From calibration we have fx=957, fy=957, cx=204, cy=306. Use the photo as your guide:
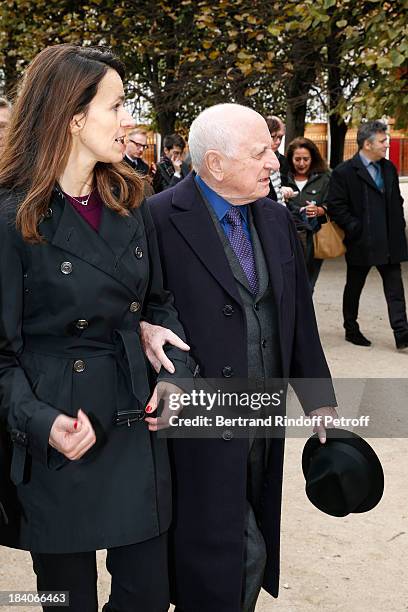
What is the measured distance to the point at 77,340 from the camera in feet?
8.35

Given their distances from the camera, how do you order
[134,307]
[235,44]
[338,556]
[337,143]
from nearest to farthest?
[134,307], [338,556], [235,44], [337,143]

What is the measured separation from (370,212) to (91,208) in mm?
6333

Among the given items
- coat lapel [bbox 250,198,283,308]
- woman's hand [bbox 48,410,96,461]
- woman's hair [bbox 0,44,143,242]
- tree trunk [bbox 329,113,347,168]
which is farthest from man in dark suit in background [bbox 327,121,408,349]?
tree trunk [bbox 329,113,347,168]

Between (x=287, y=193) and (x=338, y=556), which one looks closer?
(x=338, y=556)

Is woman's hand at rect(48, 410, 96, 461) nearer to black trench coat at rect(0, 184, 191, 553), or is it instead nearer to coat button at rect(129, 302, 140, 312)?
black trench coat at rect(0, 184, 191, 553)

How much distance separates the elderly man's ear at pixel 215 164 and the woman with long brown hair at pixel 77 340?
1.62 feet

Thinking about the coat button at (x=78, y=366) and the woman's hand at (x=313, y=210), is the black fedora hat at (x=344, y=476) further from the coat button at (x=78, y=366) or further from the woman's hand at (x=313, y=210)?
the woman's hand at (x=313, y=210)

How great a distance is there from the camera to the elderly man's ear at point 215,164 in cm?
313

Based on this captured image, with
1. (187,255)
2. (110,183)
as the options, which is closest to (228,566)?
(187,255)

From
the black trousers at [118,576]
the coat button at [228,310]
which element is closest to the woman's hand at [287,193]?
the coat button at [228,310]

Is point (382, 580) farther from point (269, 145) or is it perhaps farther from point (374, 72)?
point (374, 72)

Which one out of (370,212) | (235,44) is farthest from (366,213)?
(235,44)

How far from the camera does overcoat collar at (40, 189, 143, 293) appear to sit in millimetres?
2506

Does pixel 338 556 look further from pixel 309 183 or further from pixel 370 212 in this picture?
→ pixel 370 212
